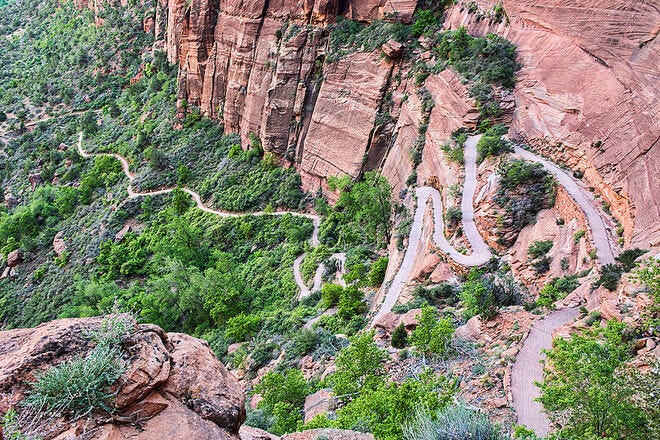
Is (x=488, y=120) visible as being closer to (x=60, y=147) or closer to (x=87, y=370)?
(x=87, y=370)

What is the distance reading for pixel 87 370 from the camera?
747 cm

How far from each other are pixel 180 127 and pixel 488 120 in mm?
45962

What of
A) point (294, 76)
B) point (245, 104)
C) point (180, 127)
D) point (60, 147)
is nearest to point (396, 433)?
point (294, 76)

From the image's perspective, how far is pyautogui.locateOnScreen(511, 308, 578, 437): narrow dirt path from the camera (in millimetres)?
13495

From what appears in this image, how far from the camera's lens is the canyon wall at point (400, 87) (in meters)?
23.0

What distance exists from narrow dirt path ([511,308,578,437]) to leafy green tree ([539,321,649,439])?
52.4 inches

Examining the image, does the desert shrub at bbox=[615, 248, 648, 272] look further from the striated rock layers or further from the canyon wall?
the striated rock layers

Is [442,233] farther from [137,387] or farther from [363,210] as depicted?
[137,387]

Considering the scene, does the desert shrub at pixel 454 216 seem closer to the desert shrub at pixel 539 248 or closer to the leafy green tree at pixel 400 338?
the desert shrub at pixel 539 248

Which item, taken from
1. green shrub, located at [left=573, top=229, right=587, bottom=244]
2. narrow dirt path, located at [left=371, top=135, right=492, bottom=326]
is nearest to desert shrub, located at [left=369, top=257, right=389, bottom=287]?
narrow dirt path, located at [left=371, top=135, right=492, bottom=326]

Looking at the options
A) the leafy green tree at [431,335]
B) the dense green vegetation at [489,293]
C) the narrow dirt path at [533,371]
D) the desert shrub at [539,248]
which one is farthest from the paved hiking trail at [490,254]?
the leafy green tree at [431,335]

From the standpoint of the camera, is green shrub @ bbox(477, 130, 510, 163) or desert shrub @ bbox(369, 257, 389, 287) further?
desert shrub @ bbox(369, 257, 389, 287)

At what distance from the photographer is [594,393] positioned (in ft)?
31.5

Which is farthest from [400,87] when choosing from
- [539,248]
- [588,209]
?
[539,248]
